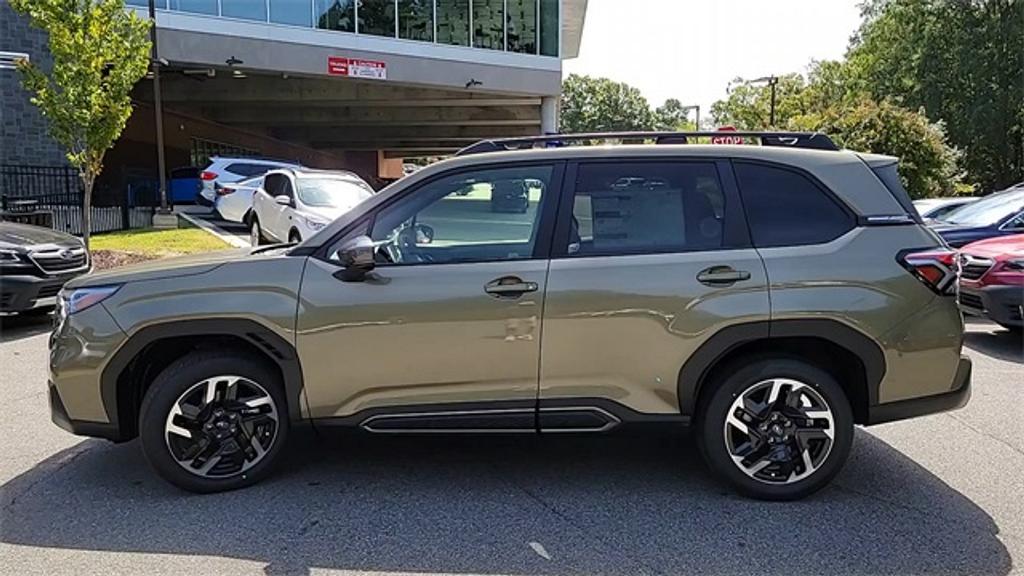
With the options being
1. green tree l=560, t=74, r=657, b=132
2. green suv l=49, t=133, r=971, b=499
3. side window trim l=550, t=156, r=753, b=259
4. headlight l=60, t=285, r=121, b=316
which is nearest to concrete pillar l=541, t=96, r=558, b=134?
side window trim l=550, t=156, r=753, b=259

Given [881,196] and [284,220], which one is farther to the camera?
[284,220]

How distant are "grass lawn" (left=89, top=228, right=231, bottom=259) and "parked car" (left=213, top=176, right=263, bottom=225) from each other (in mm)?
996

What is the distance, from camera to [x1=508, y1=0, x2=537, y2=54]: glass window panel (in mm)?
26562

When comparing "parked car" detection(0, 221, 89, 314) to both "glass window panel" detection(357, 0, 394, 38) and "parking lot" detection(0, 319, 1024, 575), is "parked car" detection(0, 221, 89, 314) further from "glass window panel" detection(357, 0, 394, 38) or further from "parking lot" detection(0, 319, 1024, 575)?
"glass window panel" detection(357, 0, 394, 38)

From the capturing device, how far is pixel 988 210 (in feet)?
32.4

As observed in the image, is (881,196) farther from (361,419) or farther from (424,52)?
(424,52)

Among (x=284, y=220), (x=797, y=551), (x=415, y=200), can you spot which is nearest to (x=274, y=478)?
(x=415, y=200)

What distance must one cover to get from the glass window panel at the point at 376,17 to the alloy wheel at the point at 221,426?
23.3 metres

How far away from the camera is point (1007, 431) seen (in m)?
4.94

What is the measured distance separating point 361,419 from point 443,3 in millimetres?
24510

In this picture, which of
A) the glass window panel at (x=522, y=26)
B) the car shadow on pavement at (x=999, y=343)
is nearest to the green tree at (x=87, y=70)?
the car shadow on pavement at (x=999, y=343)

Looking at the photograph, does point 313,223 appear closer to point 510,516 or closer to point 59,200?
point 510,516

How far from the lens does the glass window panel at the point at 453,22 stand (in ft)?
85.4

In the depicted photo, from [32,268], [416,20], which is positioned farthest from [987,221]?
[416,20]
